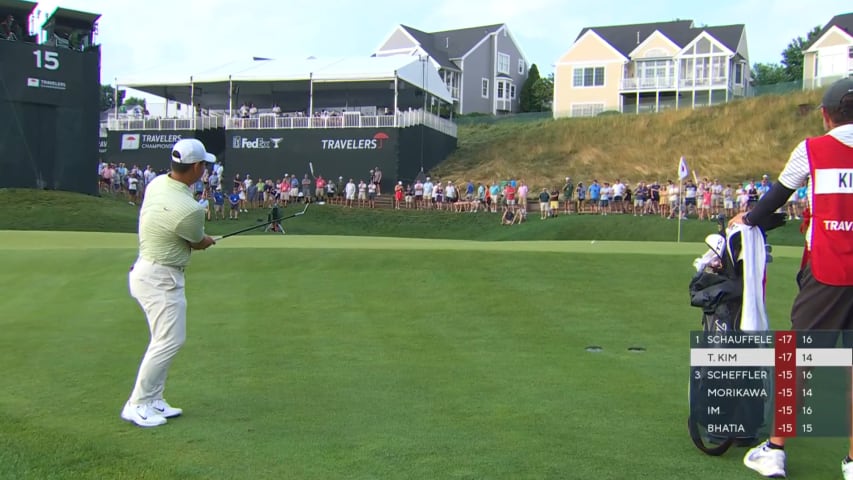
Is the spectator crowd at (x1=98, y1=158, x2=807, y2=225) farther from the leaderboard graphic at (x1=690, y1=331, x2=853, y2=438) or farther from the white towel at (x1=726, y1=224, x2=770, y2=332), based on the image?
the leaderboard graphic at (x1=690, y1=331, x2=853, y2=438)

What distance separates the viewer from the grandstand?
44562 millimetres

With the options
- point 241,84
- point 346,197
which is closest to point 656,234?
point 346,197

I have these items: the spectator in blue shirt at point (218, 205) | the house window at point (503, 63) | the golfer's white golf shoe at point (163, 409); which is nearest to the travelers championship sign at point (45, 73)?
the spectator in blue shirt at point (218, 205)

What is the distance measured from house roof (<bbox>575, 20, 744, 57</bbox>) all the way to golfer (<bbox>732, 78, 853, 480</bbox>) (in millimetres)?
65357

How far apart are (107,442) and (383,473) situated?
1.95 metres

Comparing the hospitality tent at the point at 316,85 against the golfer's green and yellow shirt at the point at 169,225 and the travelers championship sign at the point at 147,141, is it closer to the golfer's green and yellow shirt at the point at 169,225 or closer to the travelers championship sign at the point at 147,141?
the travelers championship sign at the point at 147,141

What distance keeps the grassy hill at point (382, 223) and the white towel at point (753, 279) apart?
25.4 m

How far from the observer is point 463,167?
4959 cm

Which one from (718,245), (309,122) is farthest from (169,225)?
(309,122)

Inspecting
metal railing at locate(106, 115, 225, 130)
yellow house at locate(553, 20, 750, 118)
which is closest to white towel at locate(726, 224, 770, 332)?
metal railing at locate(106, 115, 225, 130)

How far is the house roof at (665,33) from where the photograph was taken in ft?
215

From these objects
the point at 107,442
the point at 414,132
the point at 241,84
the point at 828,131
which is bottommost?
the point at 107,442

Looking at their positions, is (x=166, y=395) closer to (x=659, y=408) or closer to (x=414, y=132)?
(x=659, y=408)

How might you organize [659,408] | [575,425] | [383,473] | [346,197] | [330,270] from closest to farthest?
[383,473] < [575,425] < [659,408] < [330,270] < [346,197]
